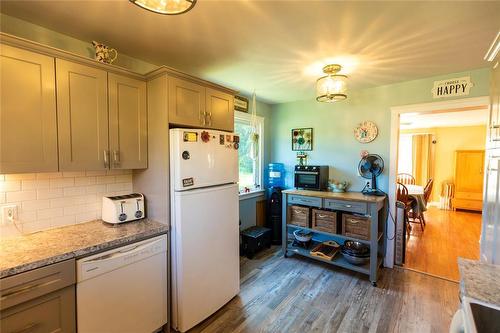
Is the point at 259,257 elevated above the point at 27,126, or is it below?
below

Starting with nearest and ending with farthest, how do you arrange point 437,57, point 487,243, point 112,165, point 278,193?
1. point 487,243
2. point 112,165
3. point 437,57
4. point 278,193

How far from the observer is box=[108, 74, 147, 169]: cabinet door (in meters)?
1.77

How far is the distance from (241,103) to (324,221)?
6.51 ft

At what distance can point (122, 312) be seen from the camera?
1573mm

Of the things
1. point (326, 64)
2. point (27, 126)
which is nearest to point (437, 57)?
point (326, 64)

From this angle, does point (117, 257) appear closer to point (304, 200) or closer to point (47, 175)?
point (47, 175)

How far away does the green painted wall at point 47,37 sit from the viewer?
1505 millimetres

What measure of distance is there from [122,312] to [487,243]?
2616 millimetres

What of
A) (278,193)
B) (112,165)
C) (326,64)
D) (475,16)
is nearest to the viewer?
(475,16)

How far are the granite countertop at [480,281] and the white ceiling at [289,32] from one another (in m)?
1.53

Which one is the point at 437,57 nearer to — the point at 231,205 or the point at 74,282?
the point at 231,205

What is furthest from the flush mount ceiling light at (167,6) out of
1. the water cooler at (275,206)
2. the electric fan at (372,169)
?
the water cooler at (275,206)

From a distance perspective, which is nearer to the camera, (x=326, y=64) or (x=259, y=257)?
(x=326, y=64)

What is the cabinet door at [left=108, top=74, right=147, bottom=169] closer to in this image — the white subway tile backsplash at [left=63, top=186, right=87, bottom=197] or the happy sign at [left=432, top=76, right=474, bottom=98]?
the white subway tile backsplash at [left=63, top=186, right=87, bottom=197]
